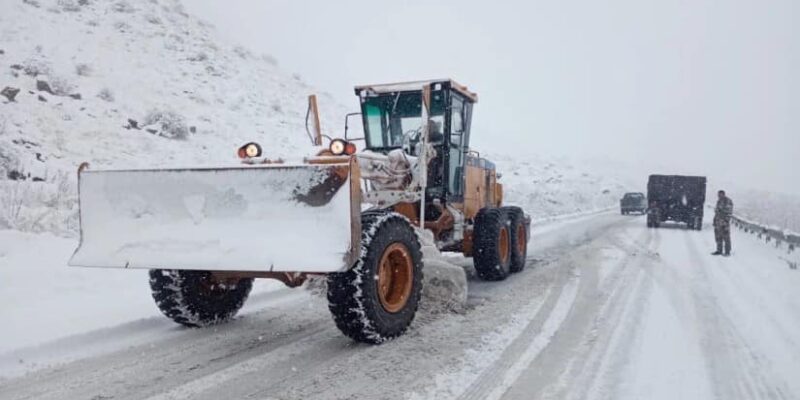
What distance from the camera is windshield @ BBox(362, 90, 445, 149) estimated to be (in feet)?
25.3

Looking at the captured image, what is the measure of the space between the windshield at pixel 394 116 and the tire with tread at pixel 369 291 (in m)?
3.02

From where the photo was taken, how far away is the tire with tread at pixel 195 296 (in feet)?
17.1

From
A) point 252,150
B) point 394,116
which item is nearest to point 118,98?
point 394,116

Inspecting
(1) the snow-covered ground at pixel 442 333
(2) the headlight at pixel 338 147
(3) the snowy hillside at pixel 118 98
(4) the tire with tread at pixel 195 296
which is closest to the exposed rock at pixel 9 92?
(3) the snowy hillside at pixel 118 98

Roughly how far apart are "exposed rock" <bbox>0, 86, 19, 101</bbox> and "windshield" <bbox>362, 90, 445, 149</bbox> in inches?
615

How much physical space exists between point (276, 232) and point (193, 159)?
1528 cm

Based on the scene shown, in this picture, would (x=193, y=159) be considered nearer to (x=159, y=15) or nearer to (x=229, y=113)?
(x=229, y=113)

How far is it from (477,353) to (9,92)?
19.5 metres

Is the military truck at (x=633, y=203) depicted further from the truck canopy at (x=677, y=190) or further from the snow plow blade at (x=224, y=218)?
the snow plow blade at (x=224, y=218)

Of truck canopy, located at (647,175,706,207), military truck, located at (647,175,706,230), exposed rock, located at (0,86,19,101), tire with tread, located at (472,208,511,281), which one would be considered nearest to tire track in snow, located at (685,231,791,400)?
tire with tread, located at (472,208,511,281)

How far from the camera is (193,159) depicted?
18.5 meters

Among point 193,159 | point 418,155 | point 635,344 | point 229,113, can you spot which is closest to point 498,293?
point 418,155

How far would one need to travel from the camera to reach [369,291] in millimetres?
4477

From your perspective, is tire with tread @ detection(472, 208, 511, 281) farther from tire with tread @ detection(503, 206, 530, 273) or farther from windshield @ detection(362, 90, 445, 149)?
windshield @ detection(362, 90, 445, 149)
